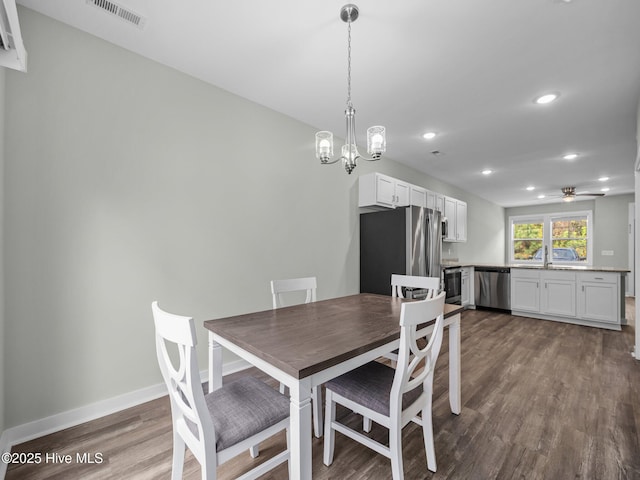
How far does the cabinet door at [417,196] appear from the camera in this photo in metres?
4.59

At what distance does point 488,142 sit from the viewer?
12.8 feet

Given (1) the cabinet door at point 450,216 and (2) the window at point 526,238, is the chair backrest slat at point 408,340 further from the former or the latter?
(2) the window at point 526,238

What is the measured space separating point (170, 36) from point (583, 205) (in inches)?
401

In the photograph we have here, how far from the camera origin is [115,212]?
2098 millimetres

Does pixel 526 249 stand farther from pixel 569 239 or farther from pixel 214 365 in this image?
pixel 214 365

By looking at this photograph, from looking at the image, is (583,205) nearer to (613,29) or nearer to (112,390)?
(613,29)

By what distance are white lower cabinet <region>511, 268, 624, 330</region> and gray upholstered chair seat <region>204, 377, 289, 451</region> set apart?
16.8 ft

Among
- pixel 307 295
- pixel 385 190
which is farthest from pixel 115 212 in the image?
pixel 385 190

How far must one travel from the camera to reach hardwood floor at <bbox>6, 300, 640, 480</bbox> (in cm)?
152

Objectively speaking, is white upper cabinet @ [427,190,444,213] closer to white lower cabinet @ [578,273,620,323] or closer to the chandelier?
white lower cabinet @ [578,273,620,323]

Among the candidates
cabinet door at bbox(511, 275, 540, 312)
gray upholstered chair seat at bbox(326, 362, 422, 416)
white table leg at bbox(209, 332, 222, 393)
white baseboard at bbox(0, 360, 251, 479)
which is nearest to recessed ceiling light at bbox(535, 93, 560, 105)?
gray upholstered chair seat at bbox(326, 362, 422, 416)

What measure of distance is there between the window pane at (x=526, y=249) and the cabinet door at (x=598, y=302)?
5.09 m

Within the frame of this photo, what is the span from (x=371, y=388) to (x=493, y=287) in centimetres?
489

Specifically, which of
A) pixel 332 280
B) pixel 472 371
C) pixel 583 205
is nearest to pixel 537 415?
pixel 472 371
